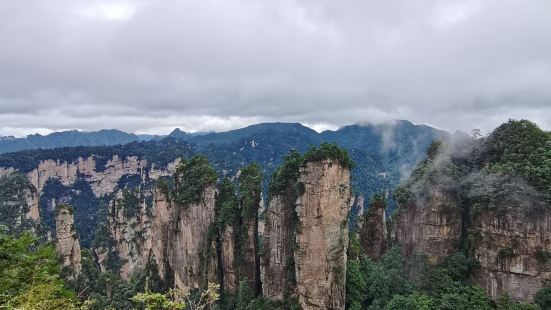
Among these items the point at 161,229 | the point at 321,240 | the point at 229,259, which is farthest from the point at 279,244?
the point at 161,229

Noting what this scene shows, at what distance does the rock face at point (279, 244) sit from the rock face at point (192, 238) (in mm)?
10039

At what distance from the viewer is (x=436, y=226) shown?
39.7m

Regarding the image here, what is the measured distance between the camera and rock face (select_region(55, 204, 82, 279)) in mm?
61062

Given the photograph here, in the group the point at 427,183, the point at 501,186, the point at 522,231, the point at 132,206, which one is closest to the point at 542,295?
the point at 522,231

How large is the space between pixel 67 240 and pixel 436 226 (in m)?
51.9

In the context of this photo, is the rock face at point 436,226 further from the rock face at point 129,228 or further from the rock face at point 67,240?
the rock face at point 129,228

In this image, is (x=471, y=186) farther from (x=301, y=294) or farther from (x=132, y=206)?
(x=132, y=206)

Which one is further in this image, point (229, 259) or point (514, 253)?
point (229, 259)

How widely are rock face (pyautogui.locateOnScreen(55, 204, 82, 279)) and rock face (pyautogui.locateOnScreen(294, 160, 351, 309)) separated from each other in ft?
131

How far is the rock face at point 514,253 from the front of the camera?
108ft

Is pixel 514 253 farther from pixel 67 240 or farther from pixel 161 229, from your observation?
pixel 67 240

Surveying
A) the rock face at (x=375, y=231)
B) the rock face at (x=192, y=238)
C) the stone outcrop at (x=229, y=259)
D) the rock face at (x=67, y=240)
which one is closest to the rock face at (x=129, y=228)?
the rock face at (x=67, y=240)

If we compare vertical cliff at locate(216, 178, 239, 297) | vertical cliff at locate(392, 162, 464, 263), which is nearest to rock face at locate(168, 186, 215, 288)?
vertical cliff at locate(216, 178, 239, 297)

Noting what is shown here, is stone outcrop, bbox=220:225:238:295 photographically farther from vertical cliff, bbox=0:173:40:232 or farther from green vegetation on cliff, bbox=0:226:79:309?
vertical cliff, bbox=0:173:40:232
